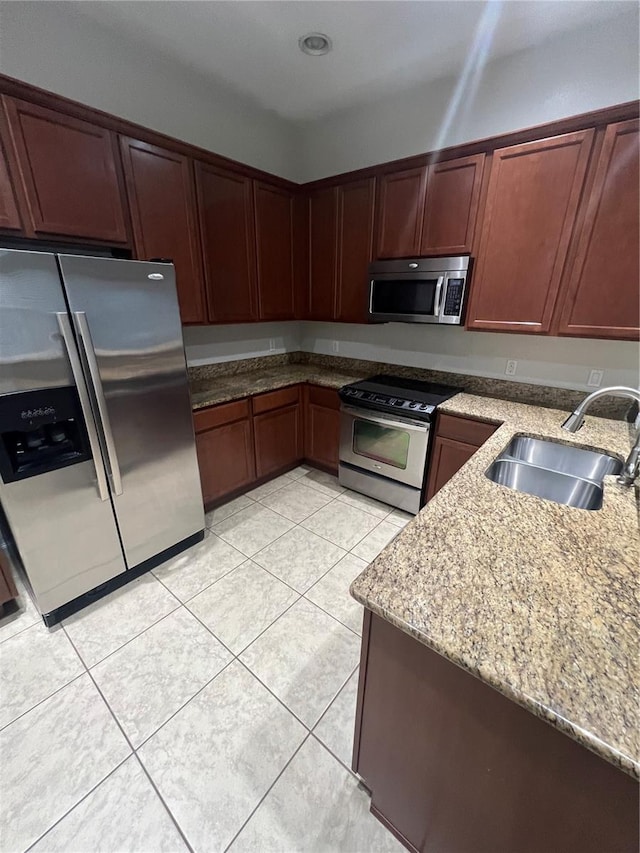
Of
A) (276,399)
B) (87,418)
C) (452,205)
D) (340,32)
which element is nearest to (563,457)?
(452,205)

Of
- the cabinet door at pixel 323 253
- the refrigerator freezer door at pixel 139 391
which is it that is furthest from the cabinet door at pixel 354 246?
the refrigerator freezer door at pixel 139 391

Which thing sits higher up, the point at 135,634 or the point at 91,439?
the point at 91,439

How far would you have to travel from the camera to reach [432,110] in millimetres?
2400

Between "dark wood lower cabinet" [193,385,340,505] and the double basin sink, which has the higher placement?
the double basin sink

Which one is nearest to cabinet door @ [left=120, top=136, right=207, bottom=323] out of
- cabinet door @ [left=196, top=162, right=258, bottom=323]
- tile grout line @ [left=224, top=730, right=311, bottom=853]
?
cabinet door @ [left=196, top=162, right=258, bottom=323]

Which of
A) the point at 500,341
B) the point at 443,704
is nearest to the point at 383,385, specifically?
the point at 500,341

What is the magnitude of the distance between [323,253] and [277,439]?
62.9 inches

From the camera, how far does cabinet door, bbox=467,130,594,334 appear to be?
1794mm

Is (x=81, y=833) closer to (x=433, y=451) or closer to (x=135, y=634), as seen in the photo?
(x=135, y=634)

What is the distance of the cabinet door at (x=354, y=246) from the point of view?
253 cm

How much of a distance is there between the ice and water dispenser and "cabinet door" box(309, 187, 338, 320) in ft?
6.62

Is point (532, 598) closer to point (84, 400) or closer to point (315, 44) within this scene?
point (84, 400)

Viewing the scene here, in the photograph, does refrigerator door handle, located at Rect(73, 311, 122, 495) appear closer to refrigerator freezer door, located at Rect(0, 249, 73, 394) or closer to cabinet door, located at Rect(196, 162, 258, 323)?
refrigerator freezer door, located at Rect(0, 249, 73, 394)

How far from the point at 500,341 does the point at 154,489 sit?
8.14 ft
